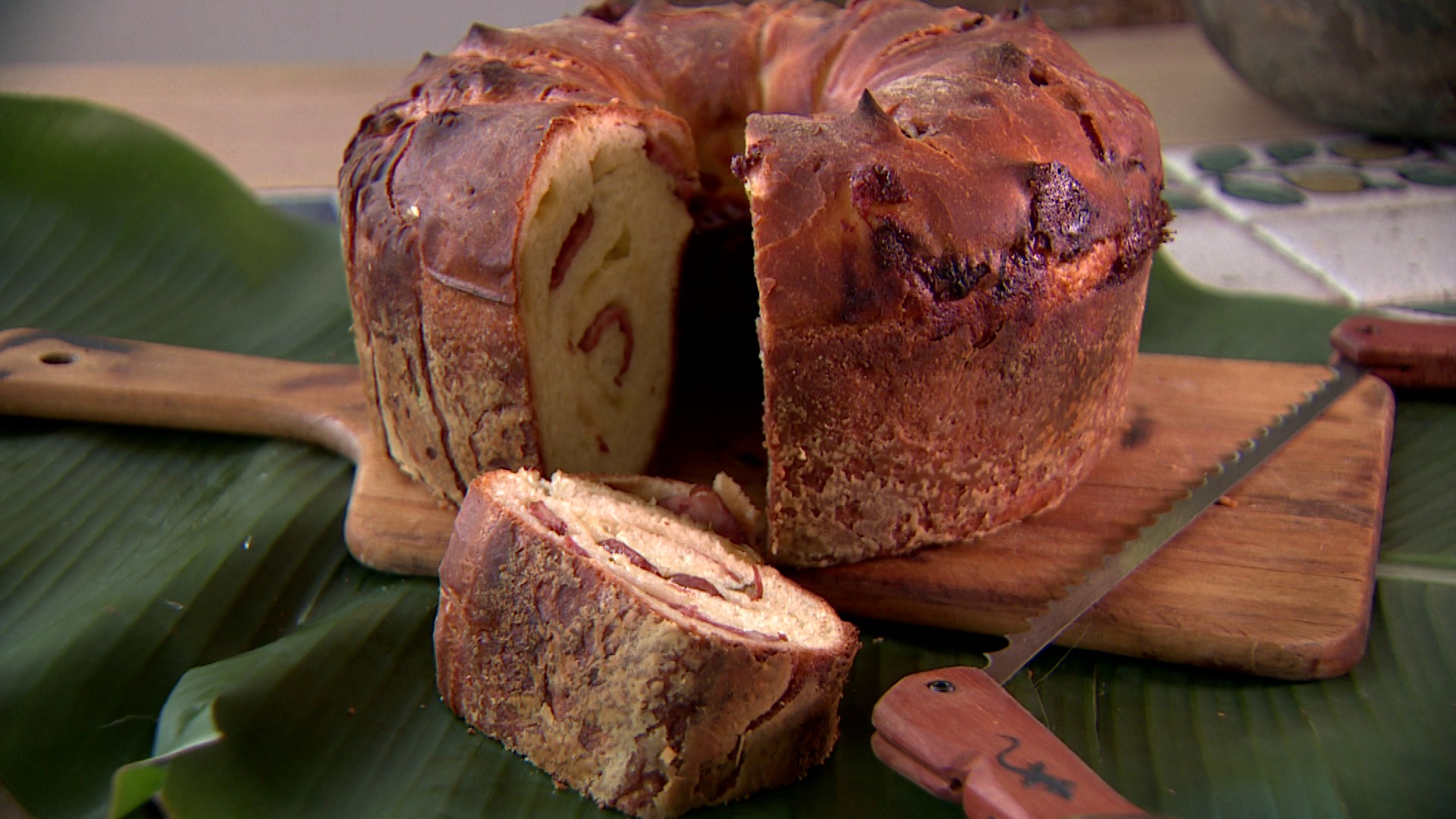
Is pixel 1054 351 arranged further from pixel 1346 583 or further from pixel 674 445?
pixel 674 445

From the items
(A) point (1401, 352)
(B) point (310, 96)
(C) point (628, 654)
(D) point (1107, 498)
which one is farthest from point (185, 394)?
(B) point (310, 96)

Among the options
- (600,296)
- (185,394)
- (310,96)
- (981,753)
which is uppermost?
(600,296)

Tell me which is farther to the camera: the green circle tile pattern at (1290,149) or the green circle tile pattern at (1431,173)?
the green circle tile pattern at (1290,149)

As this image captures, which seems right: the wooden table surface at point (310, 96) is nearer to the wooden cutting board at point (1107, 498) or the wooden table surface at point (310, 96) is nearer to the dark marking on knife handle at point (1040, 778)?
the wooden cutting board at point (1107, 498)

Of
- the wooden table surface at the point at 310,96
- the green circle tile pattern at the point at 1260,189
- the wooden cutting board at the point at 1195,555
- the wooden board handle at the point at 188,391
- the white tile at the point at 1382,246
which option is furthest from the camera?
the wooden table surface at the point at 310,96

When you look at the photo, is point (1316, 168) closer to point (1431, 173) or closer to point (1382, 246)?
point (1431, 173)

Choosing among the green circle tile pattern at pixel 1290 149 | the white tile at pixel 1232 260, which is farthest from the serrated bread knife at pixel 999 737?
the green circle tile pattern at pixel 1290 149

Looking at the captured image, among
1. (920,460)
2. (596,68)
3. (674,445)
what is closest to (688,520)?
(920,460)
